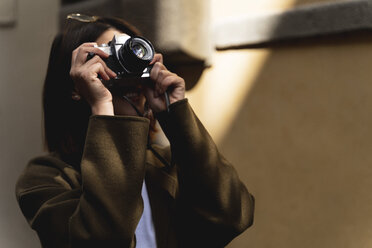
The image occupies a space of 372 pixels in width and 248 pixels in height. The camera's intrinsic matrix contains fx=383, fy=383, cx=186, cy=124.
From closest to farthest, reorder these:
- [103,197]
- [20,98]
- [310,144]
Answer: [103,197]
[310,144]
[20,98]

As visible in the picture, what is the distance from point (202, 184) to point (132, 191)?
14cm

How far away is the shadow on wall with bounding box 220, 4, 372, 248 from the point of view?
0.98 metres

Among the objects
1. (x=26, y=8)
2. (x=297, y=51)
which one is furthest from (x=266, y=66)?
(x=26, y=8)

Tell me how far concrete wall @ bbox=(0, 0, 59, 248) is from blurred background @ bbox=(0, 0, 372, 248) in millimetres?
341

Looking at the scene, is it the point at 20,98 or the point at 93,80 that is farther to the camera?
the point at 20,98

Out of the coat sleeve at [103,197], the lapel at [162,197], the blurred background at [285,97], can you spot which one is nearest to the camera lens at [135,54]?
the coat sleeve at [103,197]

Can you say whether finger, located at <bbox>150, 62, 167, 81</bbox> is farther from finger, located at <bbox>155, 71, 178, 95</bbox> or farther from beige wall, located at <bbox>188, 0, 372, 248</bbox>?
beige wall, located at <bbox>188, 0, 372, 248</bbox>

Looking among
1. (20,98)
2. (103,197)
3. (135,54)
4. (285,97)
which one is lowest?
(20,98)

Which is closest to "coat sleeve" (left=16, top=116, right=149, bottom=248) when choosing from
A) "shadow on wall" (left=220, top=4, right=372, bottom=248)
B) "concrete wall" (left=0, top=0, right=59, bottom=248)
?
"shadow on wall" (left=220, top=4, right=372, bottom=248)

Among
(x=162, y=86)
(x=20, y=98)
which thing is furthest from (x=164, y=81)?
(x=20, y=98)

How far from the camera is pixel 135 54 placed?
70 centimetres

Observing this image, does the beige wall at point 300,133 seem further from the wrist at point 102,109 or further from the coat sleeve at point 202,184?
the wrist at point 102,109

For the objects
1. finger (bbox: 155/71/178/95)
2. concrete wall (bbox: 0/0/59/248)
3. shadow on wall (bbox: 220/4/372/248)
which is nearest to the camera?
finger (bbox: 155/71/178/95)

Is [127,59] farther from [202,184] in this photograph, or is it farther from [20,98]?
[20,98]
